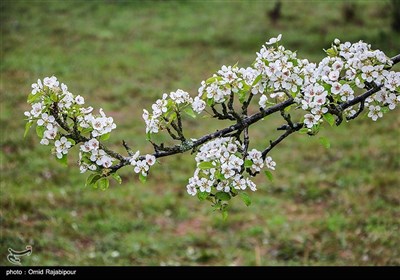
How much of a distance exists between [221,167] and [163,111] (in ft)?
1.71

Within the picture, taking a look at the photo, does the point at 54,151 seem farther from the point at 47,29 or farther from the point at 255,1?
the point at 255,1

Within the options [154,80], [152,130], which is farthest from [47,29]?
[152,130]

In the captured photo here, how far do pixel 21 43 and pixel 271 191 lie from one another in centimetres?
1541

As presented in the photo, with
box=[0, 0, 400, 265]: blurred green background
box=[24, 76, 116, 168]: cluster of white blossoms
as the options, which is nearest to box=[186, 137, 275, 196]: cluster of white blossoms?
box=[24, 76, 116, 168]: cluster of white blossoms

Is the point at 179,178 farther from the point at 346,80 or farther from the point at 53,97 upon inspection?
the point at 53,97

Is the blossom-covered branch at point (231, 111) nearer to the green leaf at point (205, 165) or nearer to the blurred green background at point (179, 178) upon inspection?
the green leaf at point (205, 165)

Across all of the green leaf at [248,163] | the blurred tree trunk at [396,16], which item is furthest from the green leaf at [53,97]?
the blurred tree trunk at [396,16]

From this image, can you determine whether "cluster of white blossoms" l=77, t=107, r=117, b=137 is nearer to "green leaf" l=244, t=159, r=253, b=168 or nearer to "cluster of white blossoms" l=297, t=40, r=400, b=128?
"green leaf" l=244, t=159, r=253, b=168

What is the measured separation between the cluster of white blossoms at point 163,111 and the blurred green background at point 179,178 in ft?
18.2

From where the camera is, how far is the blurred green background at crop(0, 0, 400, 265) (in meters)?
9.00

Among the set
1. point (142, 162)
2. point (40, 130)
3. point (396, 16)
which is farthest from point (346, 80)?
point (396, 16)

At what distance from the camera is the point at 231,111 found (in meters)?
3.31

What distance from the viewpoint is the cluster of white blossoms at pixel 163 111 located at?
3.18 meters

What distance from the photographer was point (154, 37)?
23875 millimetres
